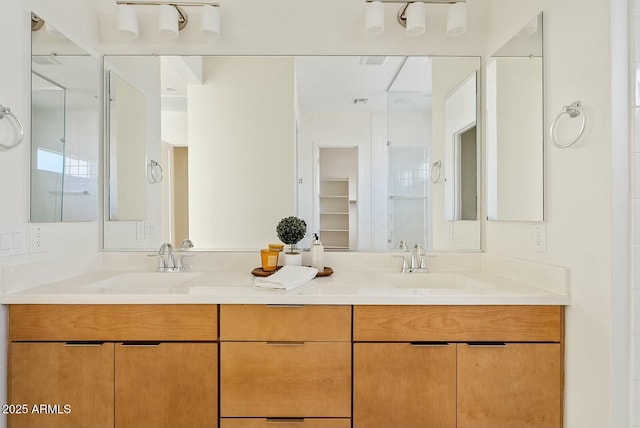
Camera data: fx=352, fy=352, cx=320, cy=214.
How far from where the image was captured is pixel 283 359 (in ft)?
4.44

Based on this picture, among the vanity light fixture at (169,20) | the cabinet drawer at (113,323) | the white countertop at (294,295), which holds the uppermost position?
the vanity light fixture at (169,20)

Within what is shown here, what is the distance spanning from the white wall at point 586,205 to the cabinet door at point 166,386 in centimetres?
133

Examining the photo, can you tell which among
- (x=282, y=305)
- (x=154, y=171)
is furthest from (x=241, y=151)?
(x=282, y=305)

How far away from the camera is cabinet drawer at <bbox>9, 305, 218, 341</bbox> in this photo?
136cm

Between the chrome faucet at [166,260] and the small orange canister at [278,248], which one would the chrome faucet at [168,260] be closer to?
the chrome faucet at [166,260]

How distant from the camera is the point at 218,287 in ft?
4.83

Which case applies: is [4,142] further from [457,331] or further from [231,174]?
[457,331]

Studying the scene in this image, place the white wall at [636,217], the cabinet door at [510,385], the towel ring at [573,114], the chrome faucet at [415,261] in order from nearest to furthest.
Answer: the white wall at [636,217] → the towel ring at [573,114] → the cabinet door at [510,385] → the chrome faucet at [415,261]

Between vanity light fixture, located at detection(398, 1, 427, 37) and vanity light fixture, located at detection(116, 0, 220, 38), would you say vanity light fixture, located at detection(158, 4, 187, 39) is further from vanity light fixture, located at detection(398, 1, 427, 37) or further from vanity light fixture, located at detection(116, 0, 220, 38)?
vanity light fixture, located at detection(398, 1, 427, 37)

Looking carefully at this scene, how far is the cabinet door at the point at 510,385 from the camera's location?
133 centimetres

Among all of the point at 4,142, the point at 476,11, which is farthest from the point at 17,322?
the point at 476,11

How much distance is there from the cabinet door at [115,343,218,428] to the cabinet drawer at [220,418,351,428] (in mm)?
64

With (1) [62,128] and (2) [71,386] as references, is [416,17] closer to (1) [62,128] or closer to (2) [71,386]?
(1) [62,128]

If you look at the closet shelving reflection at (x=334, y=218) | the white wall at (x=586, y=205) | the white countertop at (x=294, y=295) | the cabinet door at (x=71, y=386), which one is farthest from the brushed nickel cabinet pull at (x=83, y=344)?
the white wall at (x=586, y=205)
